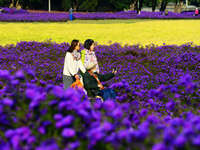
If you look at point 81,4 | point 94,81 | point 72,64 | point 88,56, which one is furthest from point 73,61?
point 81,4

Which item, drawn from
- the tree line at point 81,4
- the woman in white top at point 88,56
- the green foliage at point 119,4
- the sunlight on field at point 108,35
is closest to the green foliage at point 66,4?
the tree line at point 81,4

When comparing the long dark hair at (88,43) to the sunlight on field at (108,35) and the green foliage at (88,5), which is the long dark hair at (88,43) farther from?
the green foliage at (88,5)

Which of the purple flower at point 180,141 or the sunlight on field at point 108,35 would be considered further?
the sunlight on field at point 108,35

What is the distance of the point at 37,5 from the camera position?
207 feet

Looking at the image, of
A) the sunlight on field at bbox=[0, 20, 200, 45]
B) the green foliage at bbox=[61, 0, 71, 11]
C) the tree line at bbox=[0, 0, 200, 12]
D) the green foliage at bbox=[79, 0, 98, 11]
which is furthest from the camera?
the green foliage at bbox=[61, 0, 71, 11]

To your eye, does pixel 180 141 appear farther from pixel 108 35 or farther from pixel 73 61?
pixel 108 35

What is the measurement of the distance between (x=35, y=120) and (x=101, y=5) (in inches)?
2442

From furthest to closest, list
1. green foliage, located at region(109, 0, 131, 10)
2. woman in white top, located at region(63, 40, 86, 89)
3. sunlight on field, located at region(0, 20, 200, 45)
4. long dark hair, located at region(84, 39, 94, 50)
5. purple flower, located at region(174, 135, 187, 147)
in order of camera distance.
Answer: green foliage, located at region(109, 0, 131, 10), sunlight on field, located at region(0, 20, 200, 45), long dark hair, located at region(84, 39, 94, 50), woman in white top, located at region(63, 40, 86, 89), purple flower, located at region(174, 135, 187, 147)

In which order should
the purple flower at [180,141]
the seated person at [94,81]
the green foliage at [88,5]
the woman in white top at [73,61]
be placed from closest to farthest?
the purple flower at [180,141] < the seated person at [94,81] < the woman in white top at [73,61] < the green foliage at [88,5]

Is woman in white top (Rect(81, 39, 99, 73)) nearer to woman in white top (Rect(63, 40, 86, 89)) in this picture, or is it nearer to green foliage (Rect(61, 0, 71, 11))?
woman in white top (Rect(63, 40, 86, 89))

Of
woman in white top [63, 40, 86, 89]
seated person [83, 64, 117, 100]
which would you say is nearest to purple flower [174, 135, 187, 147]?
seated person [83, 64, 117, 100]

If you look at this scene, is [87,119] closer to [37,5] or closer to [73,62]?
[73,62]

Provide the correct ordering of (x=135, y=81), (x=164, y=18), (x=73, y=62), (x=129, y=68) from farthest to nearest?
1. (x=164, y=18)
2. (x=129, y=68)
3. (x=135, y=81)
4. (x=73, y=62)

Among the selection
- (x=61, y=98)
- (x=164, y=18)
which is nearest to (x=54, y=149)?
(x=61, y=98)
